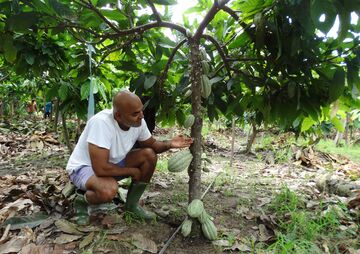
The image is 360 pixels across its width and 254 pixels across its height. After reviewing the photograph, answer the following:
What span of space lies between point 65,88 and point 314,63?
2049 millimetres

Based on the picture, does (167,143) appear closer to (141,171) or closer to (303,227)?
(141,171)

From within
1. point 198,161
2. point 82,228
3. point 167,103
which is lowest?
point 82,228

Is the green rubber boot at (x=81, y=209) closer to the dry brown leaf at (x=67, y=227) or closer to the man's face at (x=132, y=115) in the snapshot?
the dry brown leaf at (x=67, y=227)

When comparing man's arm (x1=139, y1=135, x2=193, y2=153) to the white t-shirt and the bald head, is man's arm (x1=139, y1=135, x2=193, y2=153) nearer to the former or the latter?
the white t-shirt

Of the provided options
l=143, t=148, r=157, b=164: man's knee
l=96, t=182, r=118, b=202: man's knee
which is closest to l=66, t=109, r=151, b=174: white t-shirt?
l=143, t=148, r=157, b=164: man's knee

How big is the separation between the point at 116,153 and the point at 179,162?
19.4 inches

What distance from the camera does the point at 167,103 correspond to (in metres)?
2.50

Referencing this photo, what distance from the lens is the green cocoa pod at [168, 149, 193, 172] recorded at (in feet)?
6.19

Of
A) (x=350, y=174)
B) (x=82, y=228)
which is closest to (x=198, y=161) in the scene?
(x=82, y=228)

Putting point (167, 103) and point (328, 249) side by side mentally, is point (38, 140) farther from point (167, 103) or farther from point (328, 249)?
point (328, 249)

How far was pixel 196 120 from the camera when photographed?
6.53ft

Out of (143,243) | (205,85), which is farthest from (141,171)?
(205,85)

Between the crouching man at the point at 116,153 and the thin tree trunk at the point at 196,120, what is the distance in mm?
60

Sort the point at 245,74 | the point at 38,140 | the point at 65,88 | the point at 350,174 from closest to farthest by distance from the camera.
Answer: the point at 245,74
the point at 65,88
the point at 350,174
the point at 38,140
